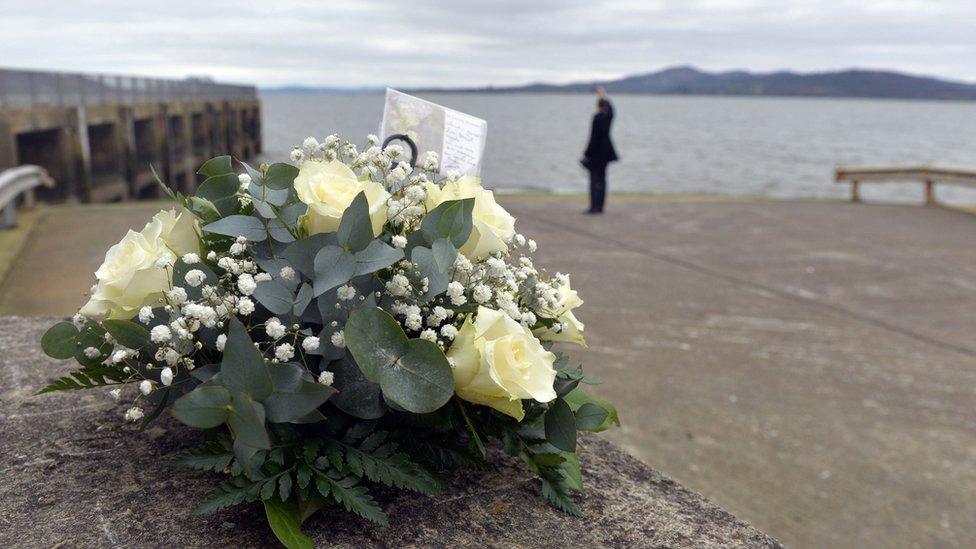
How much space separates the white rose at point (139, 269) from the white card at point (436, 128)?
2.59ft

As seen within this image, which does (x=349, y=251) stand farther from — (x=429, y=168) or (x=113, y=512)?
(x=113, y=512)

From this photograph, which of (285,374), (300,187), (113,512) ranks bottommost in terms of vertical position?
(113,512)

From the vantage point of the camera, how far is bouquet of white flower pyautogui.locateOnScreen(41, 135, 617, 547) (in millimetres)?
1296

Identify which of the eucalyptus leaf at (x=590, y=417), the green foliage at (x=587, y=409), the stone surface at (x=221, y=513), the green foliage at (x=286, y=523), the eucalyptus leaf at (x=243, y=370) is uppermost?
the eucalyptus leaf at (x=243, y=370)

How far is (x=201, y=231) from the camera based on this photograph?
1616 mm

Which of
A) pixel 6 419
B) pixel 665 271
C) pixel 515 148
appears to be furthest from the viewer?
pixel 515 148

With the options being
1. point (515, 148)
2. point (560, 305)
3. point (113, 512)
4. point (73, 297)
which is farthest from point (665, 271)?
point (515, 148)

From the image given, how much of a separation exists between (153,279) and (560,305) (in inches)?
32.7

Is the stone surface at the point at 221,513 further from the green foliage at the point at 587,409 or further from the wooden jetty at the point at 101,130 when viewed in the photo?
the wooden jetty at the point at 101,130

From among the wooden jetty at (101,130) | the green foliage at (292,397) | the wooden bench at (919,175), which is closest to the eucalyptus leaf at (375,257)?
the green foliage at (292,397)

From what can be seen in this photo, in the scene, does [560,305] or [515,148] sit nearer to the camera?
[560,305]

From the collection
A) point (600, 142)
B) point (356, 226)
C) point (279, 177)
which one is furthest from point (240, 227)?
point (600, 142)

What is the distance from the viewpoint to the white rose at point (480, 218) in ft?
5.16

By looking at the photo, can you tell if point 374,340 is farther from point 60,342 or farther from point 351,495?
point 60,342
